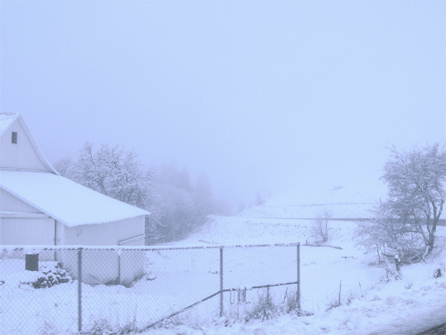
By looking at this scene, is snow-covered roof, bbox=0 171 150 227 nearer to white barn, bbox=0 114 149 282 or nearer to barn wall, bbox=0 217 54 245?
white barn, bbox=0 114 149 282

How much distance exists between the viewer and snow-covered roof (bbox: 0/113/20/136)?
795 inches

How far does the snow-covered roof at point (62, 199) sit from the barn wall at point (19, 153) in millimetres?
640

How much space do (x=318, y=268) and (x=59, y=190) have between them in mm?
18294

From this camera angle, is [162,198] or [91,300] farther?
[162,198]

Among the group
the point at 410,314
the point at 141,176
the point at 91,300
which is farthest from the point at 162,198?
the point at 410,314

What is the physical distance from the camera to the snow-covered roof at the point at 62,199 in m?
16.0

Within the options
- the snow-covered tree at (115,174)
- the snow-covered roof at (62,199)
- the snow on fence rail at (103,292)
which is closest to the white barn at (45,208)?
the snow-covered roof at (62,199)

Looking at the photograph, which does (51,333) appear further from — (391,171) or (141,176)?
(141,176)

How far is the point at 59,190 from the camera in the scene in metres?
20.4

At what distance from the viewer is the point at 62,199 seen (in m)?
18.5

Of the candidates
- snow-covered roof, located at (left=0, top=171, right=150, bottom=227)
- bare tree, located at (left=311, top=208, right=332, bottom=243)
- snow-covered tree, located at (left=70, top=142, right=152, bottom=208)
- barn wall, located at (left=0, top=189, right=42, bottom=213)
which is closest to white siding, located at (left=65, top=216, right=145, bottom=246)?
snow-covered roof, located at (left=0, top=171, right=150, bottom=227)

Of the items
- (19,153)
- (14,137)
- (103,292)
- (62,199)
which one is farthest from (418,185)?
(14,137)

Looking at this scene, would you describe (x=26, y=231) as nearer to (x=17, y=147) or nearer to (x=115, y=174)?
(x=17, y=147)

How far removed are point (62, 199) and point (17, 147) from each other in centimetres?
564
